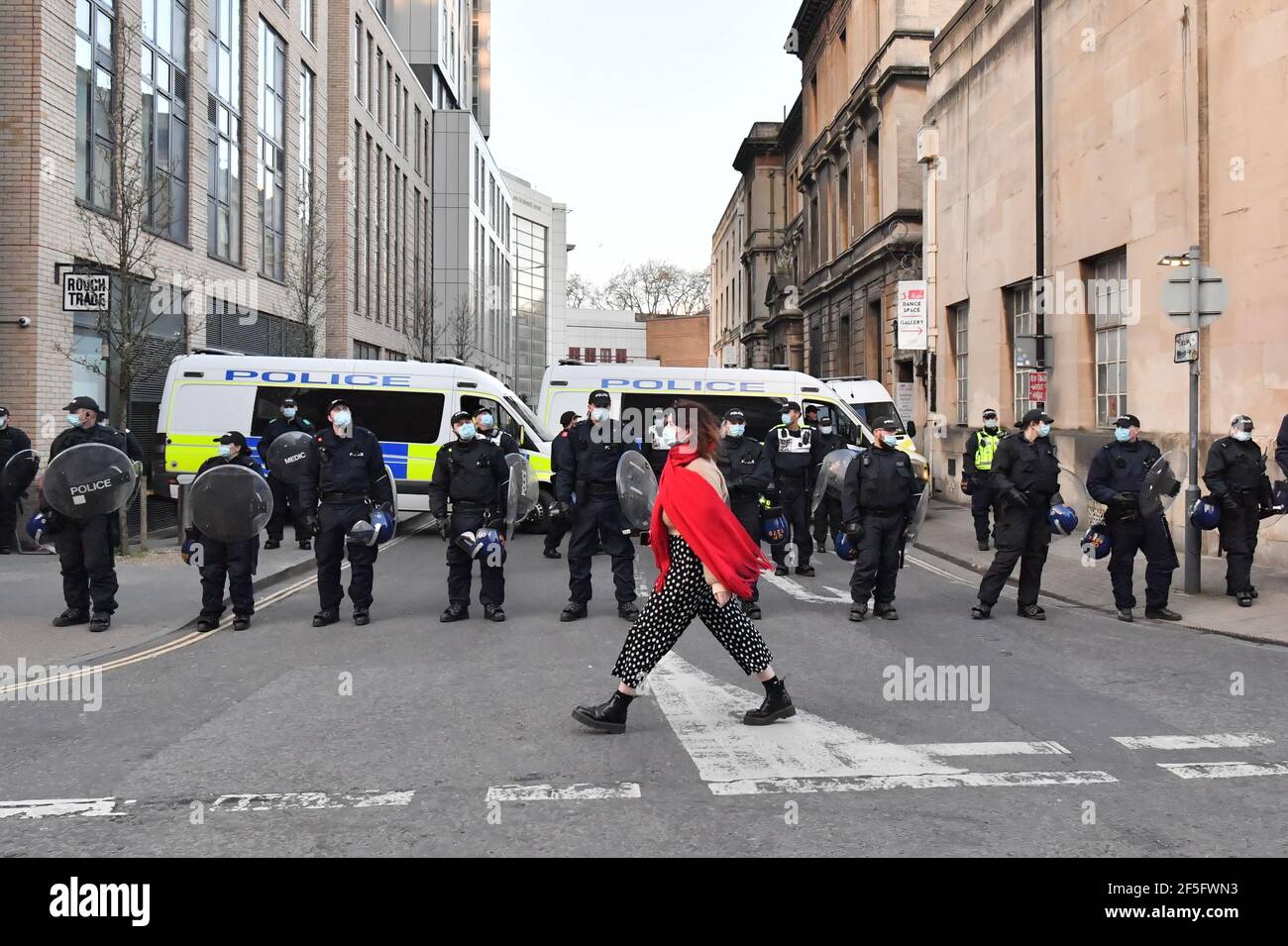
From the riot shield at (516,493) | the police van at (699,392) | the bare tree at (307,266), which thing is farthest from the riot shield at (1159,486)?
the bare tree at (307,266)

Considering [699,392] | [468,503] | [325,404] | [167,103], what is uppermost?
[167,103]

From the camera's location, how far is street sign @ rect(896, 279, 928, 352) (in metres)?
25.9

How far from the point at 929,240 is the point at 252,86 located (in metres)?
17.1

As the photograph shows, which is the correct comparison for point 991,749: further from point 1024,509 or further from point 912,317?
point 912,317

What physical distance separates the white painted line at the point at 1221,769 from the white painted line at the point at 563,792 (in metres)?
2.59

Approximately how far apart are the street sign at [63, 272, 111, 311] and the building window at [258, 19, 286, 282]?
15284mm

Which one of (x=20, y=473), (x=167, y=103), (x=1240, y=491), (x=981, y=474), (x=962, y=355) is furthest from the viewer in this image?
(x=962, y=355)

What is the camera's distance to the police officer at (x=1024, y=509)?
10133 millimetres

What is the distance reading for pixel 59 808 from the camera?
15.5ft

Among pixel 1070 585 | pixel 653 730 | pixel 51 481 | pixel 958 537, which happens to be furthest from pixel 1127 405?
pixel 51 481

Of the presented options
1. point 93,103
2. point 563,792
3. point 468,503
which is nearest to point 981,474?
point 468,503

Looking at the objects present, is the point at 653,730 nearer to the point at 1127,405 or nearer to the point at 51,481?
the point at 51,481

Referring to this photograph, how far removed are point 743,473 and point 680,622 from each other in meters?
5.08

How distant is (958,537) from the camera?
1734 centimetres
